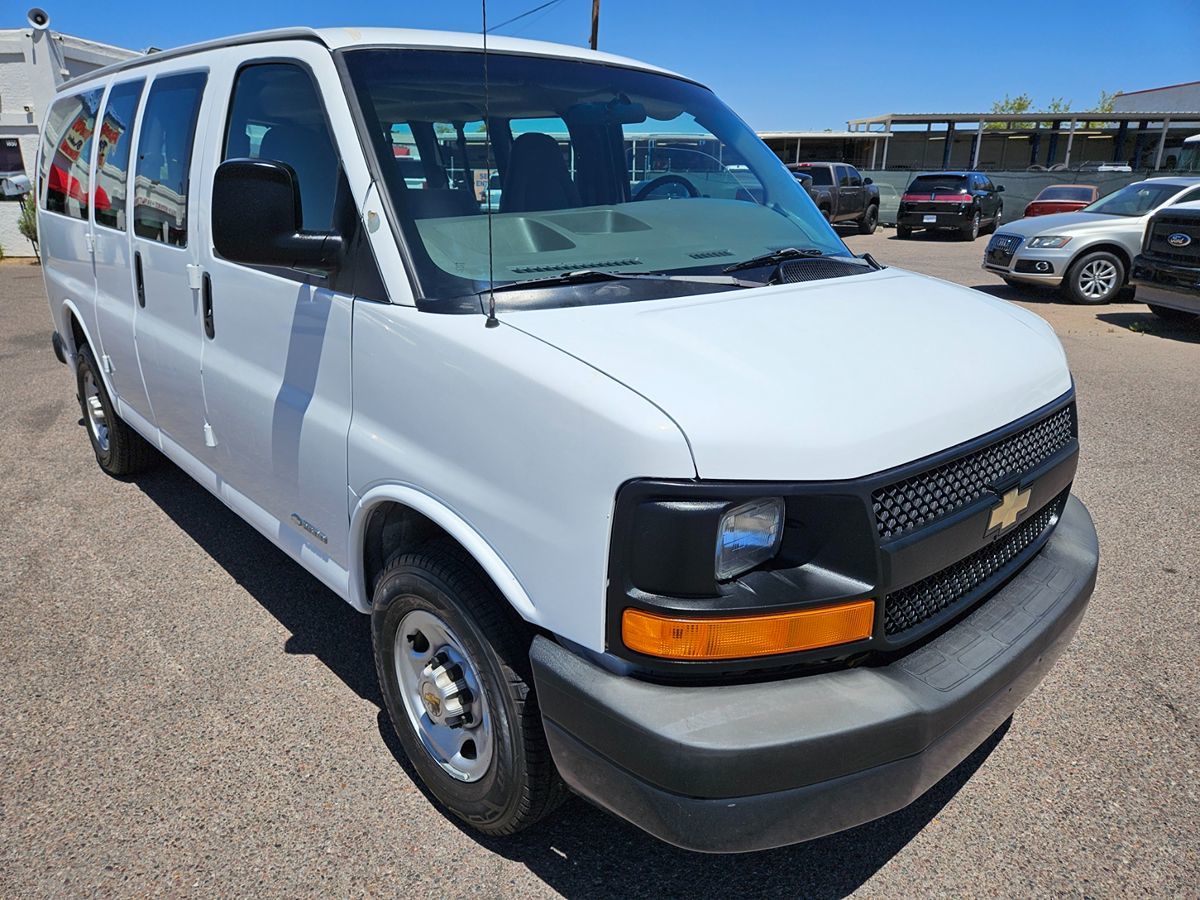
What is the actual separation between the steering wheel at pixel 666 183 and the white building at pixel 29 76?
55.6 feet

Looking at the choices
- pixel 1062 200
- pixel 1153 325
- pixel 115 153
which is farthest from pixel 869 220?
pixel 115 153

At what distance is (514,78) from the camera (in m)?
2.92

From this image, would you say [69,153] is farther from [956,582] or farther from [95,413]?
[956,582]

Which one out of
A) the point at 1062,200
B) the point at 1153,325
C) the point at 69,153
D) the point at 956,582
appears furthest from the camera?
the point at 1062,200

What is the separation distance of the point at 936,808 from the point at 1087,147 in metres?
64.8

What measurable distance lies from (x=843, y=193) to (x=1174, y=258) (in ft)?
48.1

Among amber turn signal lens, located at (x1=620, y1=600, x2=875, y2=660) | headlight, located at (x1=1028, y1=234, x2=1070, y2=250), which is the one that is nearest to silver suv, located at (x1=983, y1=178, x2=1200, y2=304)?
headlight, located at (x1=1028, y1=234, x2=1070, y2=250)

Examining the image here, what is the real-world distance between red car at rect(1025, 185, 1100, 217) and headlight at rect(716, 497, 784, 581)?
64.0ft

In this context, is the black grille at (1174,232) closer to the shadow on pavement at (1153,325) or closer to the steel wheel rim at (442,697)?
the shadow on pavement at (1153,325)

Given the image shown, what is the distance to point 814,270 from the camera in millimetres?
2865

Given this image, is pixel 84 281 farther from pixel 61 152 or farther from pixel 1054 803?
pixel 1054 803

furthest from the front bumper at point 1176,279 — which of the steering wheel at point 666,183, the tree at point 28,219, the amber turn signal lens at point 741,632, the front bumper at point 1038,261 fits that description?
the tree at point 28,219

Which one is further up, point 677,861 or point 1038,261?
point 1038,261

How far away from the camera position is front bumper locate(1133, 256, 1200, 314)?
9898mm
